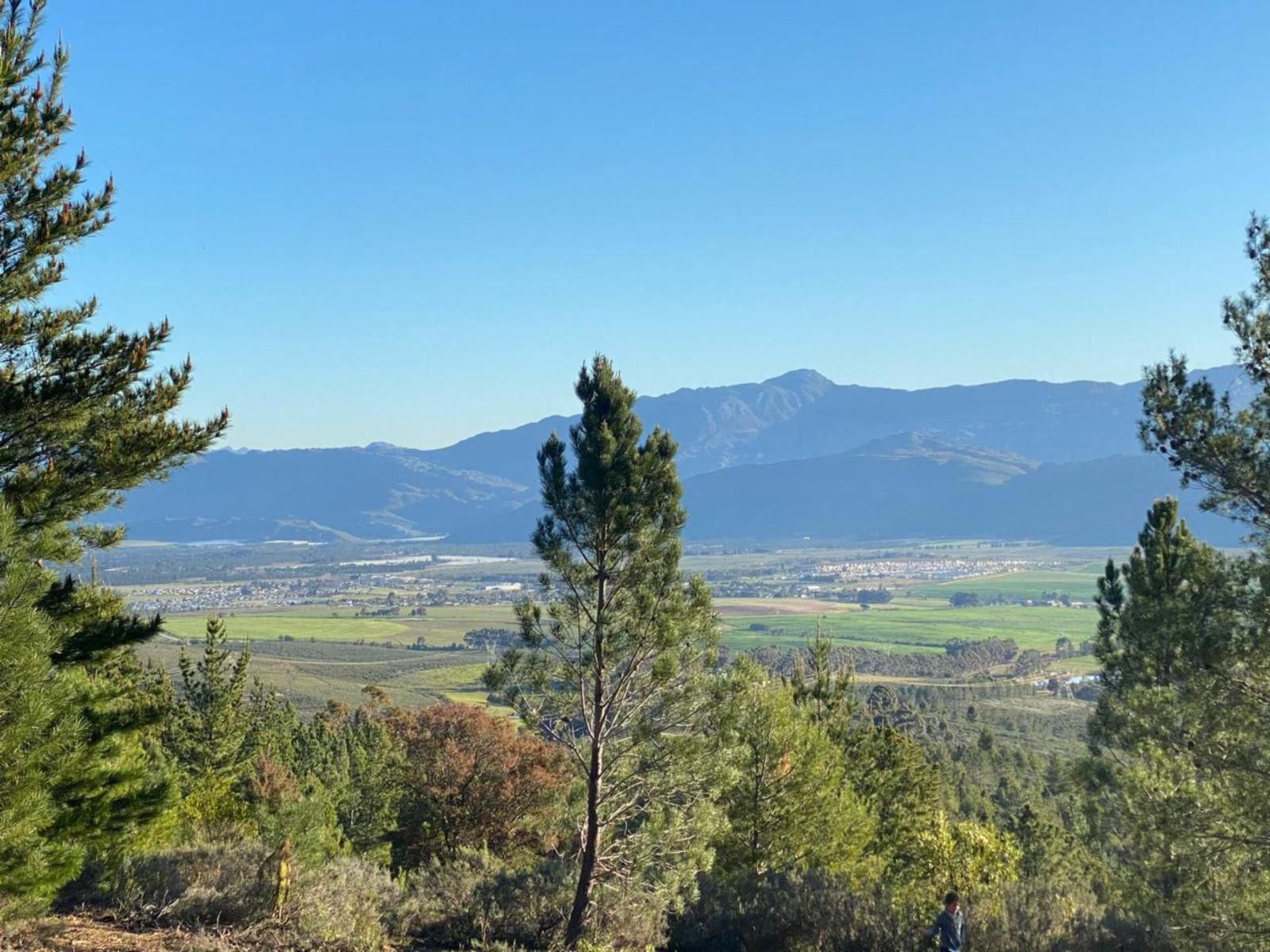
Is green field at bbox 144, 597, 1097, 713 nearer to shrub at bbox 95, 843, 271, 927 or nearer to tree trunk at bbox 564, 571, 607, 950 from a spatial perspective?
shrub at bbox 95, 843, 271, 927

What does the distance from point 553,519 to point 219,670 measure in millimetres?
25046

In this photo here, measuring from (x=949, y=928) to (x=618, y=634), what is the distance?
5.93m

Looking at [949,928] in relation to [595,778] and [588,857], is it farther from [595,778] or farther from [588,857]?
[595,778]

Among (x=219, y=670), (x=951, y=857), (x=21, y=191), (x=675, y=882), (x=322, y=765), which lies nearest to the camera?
(x=21, y=191)

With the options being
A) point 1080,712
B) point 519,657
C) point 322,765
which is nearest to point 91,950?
point 519,657

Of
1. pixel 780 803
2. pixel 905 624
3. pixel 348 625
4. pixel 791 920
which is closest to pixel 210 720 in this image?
pixel 780 803

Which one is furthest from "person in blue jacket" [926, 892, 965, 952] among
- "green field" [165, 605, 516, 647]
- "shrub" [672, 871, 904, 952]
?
"green field" [165, 605, 516, 647]

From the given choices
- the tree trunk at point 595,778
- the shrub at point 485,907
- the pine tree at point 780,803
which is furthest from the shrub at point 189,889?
the pine tree at point 780,803

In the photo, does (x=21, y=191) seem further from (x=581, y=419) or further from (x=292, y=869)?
(x=292, y=869)

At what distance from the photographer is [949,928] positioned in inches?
→ 432

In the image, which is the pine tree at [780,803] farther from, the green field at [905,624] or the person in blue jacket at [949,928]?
the green field at [905,624]

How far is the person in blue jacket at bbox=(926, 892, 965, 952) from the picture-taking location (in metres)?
11.0

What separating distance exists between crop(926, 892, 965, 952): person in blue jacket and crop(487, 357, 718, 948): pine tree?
12.3ft

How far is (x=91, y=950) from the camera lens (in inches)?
376
